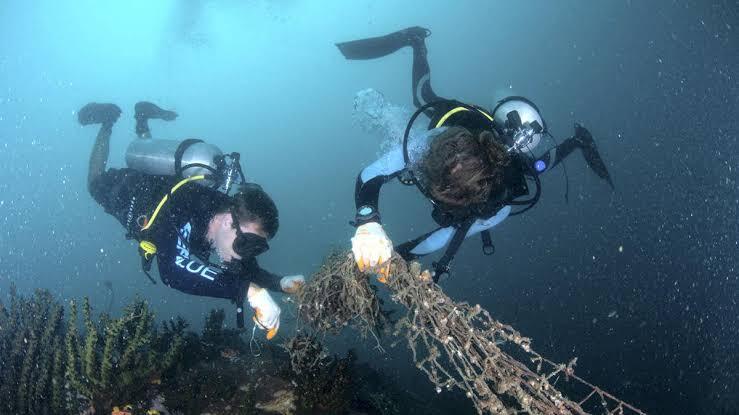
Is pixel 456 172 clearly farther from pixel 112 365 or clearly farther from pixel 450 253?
pixel 112 365

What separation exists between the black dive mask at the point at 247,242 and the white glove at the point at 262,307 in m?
0.49

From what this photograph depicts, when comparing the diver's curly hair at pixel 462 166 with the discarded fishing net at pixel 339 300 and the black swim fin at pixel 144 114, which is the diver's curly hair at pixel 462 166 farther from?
the black swim fin at pixel 144 114

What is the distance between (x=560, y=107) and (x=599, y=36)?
47.5ft

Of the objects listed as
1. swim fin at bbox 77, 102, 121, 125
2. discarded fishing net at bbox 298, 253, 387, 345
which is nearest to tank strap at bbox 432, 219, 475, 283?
discarded fishing net at bbox 298, 253, 387, 345

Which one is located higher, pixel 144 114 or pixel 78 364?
pixel 144 114

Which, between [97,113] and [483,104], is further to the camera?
[483,104]

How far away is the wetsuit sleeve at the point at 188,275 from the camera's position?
16.3 ft

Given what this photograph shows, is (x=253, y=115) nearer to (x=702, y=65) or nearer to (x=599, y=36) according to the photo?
(x=599, y=36)

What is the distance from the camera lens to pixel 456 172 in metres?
3.38

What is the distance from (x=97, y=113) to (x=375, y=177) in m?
8.05

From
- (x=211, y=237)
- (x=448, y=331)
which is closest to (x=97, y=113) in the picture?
(x=211, y=237)

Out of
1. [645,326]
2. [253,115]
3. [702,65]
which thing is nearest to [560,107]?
[702,65]

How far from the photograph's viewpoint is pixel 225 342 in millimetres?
7352

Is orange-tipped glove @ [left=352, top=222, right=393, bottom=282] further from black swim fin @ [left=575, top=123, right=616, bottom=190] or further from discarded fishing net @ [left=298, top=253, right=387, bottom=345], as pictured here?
black swim fin @ [left=575, top=123, right=616, bottom=190]
